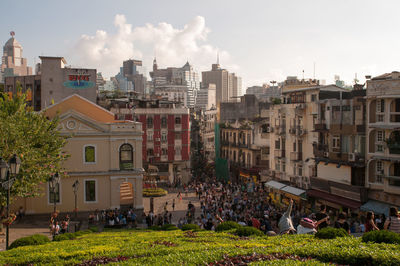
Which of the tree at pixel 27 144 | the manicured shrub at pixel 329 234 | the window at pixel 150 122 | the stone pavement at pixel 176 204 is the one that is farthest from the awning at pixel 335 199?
the window at pixel 150 122

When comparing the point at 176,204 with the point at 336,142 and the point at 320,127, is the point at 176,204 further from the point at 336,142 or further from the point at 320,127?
the point at 336,142

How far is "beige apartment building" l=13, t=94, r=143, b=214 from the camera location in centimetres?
3275

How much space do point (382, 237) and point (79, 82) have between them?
4711 centimetres

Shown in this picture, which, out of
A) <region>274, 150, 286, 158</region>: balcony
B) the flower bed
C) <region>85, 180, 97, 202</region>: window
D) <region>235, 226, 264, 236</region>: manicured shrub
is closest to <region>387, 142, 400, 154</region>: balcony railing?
<region>235, 226, 264, 236</region>: manicured shrub

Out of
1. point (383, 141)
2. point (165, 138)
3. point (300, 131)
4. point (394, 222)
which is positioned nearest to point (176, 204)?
point (300, 131)

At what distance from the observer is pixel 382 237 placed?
446 inches

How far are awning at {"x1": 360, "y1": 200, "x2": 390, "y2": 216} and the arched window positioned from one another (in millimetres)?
17801

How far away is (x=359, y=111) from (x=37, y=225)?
78.2ft

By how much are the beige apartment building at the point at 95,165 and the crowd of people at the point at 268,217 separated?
4.45 metres

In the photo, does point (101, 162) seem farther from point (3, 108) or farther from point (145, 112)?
point (145, 112)

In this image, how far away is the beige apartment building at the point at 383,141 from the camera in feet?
85.7

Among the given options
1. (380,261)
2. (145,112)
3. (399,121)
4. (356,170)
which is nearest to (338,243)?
(380,261)

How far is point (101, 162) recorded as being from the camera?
33750 mm

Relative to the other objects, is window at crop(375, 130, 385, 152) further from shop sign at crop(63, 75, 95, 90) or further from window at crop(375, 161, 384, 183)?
shop sign at crop(63, 75, 95, 90)
